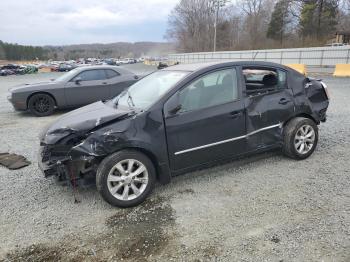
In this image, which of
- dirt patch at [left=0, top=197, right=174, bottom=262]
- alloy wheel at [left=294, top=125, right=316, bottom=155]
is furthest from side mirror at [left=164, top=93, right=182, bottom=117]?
alloy wheel at [left=294, top=125, right=316, bottom=155]

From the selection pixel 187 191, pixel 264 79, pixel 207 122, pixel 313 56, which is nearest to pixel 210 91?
pixel 207 122

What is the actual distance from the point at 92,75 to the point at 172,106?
6.65 metres

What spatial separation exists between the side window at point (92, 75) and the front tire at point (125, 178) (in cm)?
675

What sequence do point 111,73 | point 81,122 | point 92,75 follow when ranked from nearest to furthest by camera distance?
point 81,122
point 92,75
point 111,73

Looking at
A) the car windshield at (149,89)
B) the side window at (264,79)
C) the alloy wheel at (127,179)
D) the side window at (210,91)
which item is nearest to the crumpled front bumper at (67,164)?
the alloy wheel at (127,179)

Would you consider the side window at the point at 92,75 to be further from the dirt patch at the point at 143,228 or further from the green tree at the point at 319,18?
the green tree at the point at 319,18

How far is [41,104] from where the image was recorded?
9320 mm

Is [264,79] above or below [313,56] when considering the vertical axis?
above

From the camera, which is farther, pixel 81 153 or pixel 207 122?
pixel 207 122

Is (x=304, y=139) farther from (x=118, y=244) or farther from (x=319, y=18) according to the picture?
(x=319, y=18)

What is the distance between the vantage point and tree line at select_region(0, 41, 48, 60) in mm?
107463

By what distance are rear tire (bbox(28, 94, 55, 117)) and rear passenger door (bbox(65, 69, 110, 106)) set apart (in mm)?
514

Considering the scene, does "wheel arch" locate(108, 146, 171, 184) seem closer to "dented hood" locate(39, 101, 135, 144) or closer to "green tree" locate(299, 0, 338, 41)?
"dented hood" locate(39, 101, 135, 144)

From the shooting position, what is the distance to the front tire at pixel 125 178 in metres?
3.52
